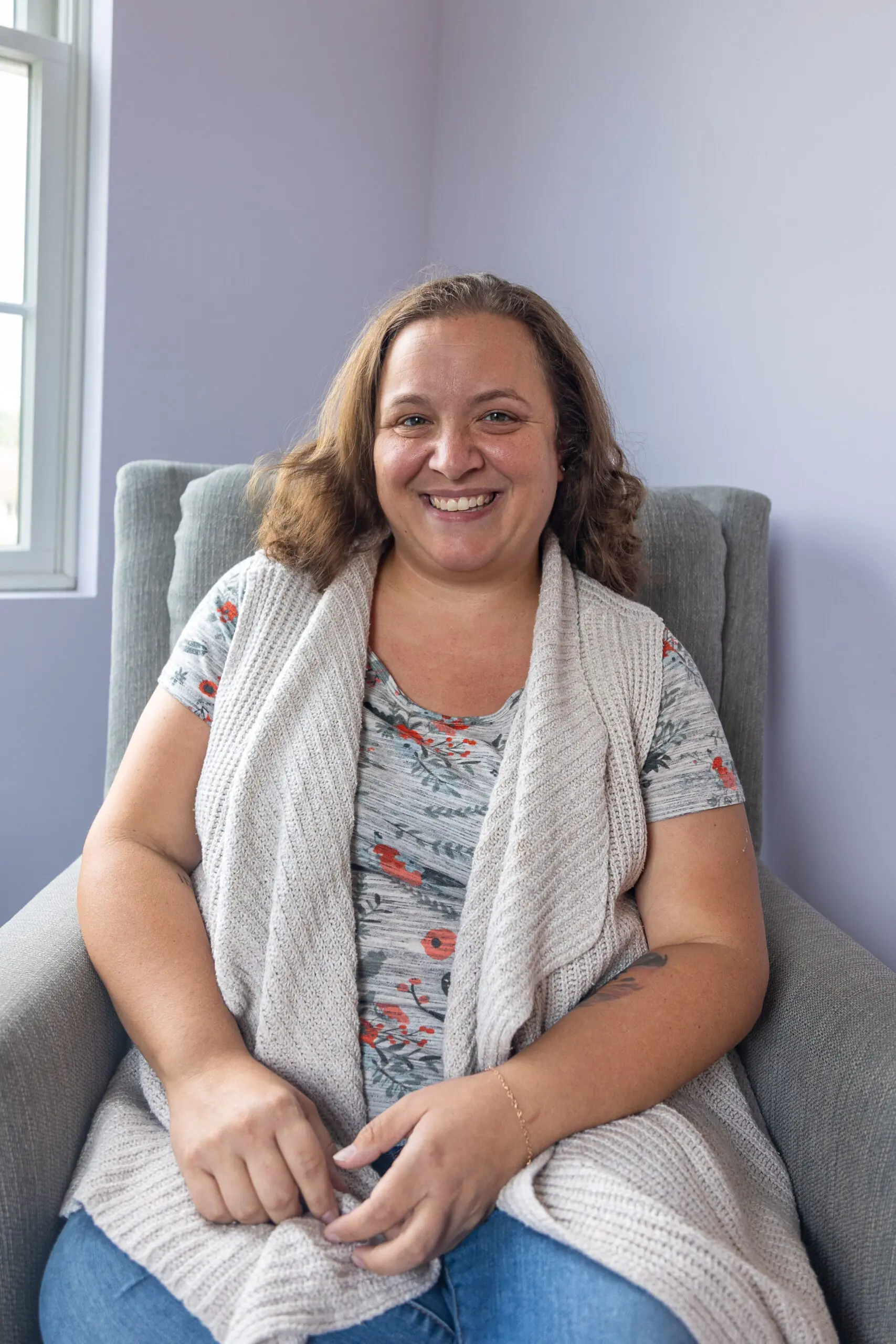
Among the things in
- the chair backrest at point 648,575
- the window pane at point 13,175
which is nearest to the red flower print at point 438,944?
the chair backrest at point 648,575

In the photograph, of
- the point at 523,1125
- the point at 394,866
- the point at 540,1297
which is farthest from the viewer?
the point at 394,866

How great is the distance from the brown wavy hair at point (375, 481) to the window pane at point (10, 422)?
2.38ft

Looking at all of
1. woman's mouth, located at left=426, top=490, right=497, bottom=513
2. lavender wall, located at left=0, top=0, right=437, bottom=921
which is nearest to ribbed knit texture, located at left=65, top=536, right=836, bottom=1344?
woman's mouth, located at left=426, top=490, right=497, bottom=513

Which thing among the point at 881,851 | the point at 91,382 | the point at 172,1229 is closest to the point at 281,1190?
the point at 172,1229

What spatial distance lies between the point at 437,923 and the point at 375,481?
1.67 ft

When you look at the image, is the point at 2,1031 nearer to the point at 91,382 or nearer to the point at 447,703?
the point at 447,703

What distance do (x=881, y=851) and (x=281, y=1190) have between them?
88cm

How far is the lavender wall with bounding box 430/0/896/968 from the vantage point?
1.42 m

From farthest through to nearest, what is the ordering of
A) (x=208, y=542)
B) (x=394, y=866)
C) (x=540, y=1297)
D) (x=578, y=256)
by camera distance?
1. (x=578, y=256)
2. (x=208, y=542)
3. (x=394, y=866)
4. (x=540, y=1297)

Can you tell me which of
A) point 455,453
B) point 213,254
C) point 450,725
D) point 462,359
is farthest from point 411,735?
point 213,254

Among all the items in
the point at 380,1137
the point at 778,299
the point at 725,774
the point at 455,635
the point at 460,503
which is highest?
the point at 778,299

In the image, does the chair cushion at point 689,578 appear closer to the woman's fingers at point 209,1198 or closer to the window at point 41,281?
the window at point 41,281

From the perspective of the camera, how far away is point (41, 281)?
1.91 metres

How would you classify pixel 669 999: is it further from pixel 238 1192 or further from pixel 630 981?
pixel 238 1192
